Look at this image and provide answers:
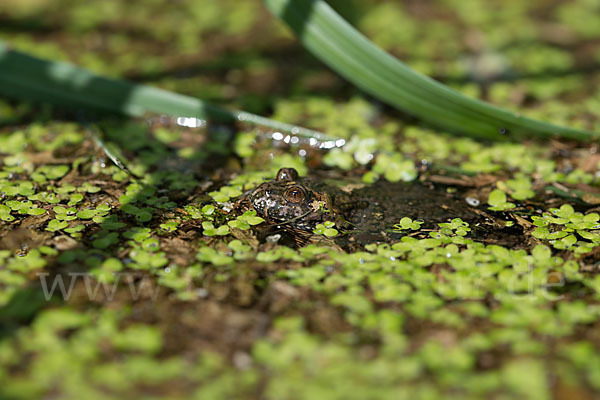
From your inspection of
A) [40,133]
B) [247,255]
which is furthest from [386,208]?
[40,133]

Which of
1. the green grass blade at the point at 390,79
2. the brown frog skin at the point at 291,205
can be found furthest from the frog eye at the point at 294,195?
the green grass blade at the point at 390,79

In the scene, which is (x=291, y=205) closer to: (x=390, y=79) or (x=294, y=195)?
(x=294, y=195)

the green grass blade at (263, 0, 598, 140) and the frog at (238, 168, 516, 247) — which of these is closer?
the frog at (238, 168, 516, 247)

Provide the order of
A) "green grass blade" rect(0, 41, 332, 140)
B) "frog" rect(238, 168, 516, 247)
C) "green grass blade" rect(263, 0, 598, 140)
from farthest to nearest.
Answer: "green grass blade" rect(0, 41, 332, 140), "green grass blade" rect(263, 0, 598, 140), "frog" rect(238, 168, 516, 247)

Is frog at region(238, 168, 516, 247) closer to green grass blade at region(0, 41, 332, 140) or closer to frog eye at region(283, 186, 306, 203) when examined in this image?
frog eye at region(283, 186, 306, 203)

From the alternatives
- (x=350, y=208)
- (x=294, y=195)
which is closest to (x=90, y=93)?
(x=294, y=195)

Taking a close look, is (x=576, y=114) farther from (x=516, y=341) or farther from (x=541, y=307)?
(x=516, y=341)

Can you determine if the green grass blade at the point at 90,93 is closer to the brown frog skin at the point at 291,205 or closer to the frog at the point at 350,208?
the frog at the point at 350,208

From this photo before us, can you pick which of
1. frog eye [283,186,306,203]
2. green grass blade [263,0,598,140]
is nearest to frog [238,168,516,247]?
frog eye [283,186,306,203]
